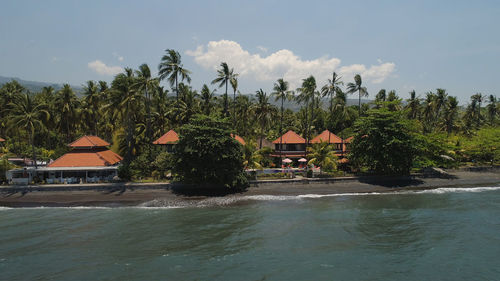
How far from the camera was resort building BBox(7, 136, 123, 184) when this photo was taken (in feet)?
120

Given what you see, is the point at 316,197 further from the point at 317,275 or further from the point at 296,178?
the point at 317,275

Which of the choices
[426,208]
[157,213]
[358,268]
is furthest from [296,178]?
[358,268]

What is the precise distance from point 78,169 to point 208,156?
1743 cm

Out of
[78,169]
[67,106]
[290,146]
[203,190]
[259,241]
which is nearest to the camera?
[259,241]

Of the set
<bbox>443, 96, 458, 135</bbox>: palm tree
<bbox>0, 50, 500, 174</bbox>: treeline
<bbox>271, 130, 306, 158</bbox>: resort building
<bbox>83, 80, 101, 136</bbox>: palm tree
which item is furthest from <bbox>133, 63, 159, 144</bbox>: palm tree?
<bbox>443, 96, 458, 135</bbox>: palm tree

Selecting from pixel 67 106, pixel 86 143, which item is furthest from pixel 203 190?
pixel 67 106

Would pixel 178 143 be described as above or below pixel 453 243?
above

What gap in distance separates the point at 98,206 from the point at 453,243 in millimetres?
31084

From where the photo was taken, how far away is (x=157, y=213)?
1073 inches

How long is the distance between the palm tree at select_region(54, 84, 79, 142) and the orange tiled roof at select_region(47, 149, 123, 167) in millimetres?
12562

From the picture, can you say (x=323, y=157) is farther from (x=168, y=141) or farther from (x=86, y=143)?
(x=86, y=143)

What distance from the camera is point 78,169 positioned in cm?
3656

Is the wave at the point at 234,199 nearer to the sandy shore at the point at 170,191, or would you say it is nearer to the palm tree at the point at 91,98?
the sandy shore at the point at 170,191

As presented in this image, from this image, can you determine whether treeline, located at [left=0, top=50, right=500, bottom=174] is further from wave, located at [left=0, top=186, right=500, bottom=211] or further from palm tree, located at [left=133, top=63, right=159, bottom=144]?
wave, located at [left=0, top=186, right=500, bottom=211]
